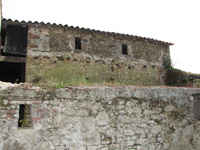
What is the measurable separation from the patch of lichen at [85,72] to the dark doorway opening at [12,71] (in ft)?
2.67

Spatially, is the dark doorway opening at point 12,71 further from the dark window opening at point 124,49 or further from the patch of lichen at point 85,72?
the dark window opening at point 124,49

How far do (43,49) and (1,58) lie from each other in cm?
205

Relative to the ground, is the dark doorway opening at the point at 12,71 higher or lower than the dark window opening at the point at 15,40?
lower

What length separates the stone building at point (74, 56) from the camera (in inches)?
451

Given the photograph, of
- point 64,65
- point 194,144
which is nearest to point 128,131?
point 194,144

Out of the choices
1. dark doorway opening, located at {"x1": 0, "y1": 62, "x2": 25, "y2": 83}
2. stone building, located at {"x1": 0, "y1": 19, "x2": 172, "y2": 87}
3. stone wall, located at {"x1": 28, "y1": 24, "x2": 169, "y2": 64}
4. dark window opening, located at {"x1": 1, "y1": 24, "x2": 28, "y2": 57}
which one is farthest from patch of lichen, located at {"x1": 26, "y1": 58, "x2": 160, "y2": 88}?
dark doorway opening, located at {"x1": 0, "y1": 62, "x2": 25, "y2": 83}

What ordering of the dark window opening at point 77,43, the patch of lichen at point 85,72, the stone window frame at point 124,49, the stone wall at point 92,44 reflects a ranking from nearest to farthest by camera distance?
the patch of lichen at point 85,72 < the stone wall at point 92,44 < the dark window opening at point 77,43 < the stone window frame at point 124,49

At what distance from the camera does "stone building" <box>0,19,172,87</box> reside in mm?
11445

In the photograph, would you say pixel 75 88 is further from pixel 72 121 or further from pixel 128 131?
pixel 128 131

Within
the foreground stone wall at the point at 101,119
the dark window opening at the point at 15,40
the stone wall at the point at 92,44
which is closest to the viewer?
the foreground stone wall at the point at 101,119

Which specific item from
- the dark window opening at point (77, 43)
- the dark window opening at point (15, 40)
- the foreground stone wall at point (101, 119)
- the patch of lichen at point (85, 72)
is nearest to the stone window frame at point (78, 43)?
the dark window opening at point (77, 43)

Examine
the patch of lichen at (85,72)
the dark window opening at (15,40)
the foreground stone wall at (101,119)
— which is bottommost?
the foreground stone wall at (101,119)

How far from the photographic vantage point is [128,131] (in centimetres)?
649

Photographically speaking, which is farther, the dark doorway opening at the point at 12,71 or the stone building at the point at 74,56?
the dark doorway opening at the point at 12,71
